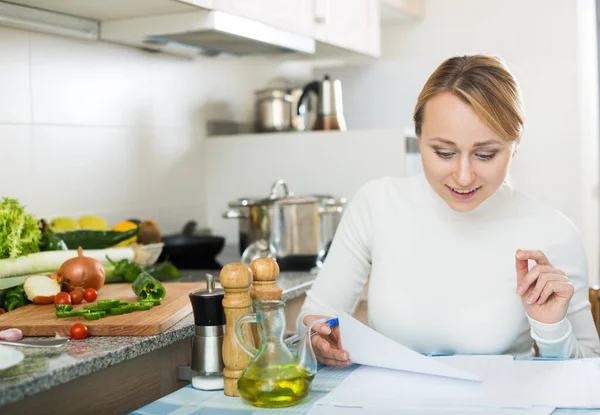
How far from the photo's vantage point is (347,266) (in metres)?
1.83

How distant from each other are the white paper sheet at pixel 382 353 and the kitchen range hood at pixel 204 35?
39.7 inches

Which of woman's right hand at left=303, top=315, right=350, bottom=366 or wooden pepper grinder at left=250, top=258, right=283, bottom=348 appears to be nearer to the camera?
wooden pepper grinder at left=250, top=258, right=283, bottom=348

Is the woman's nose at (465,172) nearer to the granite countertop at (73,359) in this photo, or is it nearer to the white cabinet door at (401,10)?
the granite countertop at (73,359)

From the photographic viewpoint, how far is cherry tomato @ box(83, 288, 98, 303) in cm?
172

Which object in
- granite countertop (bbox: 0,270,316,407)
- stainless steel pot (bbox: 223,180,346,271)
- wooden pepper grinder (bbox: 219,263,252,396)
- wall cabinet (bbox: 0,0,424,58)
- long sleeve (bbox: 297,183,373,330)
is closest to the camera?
granite countertop (bbox: 0,270,316,407)

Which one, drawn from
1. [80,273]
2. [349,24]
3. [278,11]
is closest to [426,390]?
[80,273]

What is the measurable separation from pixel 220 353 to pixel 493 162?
24.0 inches

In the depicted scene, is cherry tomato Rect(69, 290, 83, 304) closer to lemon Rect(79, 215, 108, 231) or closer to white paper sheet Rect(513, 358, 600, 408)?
lemon Rect(79, 215, 108, 231)

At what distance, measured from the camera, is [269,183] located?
307 centimetres

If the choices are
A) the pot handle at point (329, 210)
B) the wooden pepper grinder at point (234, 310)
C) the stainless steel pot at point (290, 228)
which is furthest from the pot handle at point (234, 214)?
the wooden pepper grinder at point (234, 310)

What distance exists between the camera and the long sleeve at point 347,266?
181cm

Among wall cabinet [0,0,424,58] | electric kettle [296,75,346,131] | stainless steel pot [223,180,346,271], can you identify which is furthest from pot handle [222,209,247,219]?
electric kettle [296,75,346,131]

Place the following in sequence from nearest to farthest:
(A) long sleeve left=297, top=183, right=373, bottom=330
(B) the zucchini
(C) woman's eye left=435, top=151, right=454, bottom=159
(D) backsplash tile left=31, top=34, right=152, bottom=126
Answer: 1. (C) woman's eye left=435, top=151, right=454, bottom=159
2. (A) long sleeve left=297, top=183, right=373, bottom=330
3. (B) the zucchini
4. (D) backsplash tile left=31, top=34, right=152, bottom=126

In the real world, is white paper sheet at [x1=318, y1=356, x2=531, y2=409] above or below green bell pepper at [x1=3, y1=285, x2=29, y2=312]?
below
